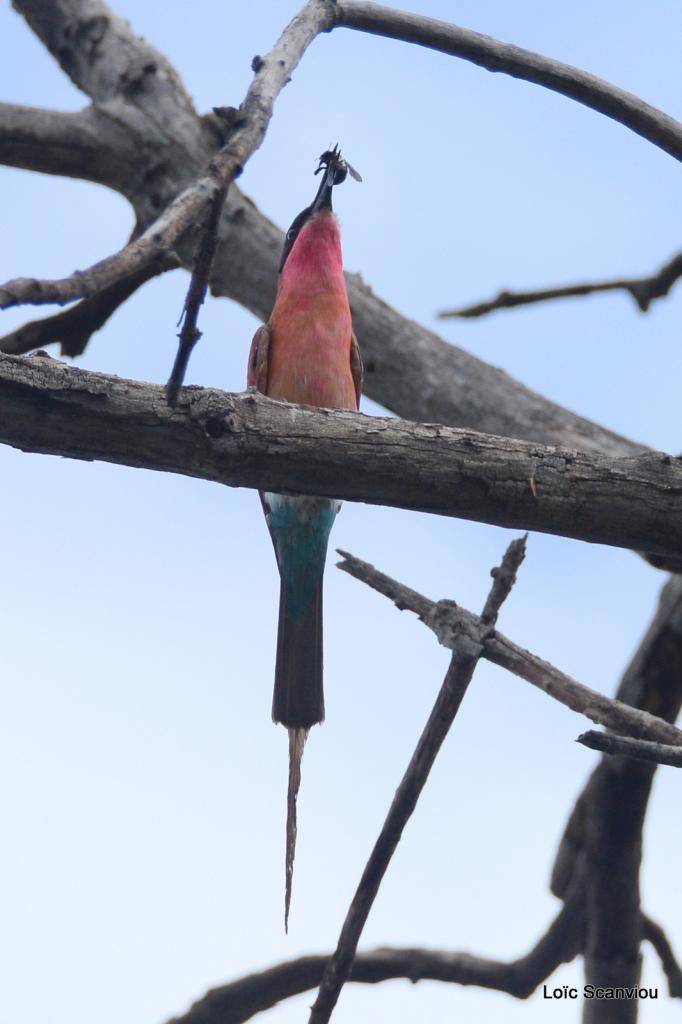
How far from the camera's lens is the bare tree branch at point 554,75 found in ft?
10.3

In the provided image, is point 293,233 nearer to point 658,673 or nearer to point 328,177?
point 328,177

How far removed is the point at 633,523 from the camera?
2766mm

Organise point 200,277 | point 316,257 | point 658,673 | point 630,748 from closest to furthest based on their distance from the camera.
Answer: point 200,277 < point 630,748 < point 658,673 < point 316,257

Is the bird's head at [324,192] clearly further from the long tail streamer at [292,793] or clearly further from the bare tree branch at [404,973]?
the bare tree branch at [404,973]

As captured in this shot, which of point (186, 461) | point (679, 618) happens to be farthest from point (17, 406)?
point (679, 618)

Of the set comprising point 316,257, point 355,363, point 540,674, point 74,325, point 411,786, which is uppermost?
point 316,257

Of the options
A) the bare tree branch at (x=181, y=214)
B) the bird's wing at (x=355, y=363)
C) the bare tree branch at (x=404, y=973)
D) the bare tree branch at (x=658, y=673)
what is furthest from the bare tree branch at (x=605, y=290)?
the bare tree branch at (x=404, y=973)

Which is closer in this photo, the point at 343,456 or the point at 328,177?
the point at 343,456

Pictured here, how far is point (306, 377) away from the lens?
4.64m

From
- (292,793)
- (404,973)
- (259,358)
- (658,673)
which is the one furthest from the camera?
(259,358)

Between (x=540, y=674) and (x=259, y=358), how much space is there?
2175 millimetres

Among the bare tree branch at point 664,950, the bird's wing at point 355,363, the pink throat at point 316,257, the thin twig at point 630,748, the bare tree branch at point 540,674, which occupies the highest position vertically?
the pink throat at point 316,257

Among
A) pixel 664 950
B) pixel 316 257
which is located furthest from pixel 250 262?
pixel 664 950

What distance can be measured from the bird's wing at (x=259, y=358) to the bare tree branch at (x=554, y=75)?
1750 mm
